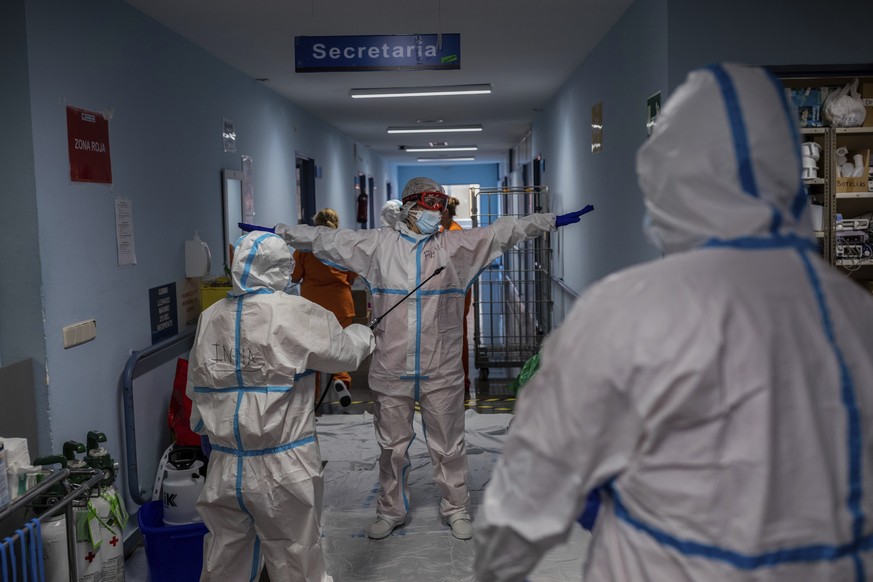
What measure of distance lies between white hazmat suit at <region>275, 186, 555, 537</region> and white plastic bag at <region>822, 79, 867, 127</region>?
149cm

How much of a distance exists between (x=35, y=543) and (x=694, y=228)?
217 cm

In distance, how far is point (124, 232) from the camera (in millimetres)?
3879

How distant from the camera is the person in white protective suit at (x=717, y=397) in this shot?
46.4 inches

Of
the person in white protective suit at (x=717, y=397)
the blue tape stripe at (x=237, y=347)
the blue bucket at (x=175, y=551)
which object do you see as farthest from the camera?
the blue bucket at (x=175, y=551)

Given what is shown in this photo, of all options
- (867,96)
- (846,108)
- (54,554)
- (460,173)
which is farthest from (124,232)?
(460,173)

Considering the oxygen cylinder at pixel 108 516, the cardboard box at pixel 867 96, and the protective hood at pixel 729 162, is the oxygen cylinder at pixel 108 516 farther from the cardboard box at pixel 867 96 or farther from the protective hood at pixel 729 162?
the cardboard box at pixel 867 96

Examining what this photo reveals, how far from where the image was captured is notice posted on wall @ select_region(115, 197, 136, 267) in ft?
12.5

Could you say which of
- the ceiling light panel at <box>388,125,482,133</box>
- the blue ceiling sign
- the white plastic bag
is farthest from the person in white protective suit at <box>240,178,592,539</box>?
the ceiling light panel at <box>388,125,482,133</box>

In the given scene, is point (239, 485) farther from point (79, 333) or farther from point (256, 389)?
point (79, 333)

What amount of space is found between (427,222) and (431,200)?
0.40 ft

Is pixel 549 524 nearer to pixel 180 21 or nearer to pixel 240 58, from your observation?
pixel 180 21

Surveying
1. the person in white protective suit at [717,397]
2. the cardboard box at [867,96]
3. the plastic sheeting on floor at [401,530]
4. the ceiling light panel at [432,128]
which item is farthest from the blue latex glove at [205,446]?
the ceiling light panel at [432,128]

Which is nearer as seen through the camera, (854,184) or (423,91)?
(854,184)

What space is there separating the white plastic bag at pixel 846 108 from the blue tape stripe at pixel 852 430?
10.2 feet
